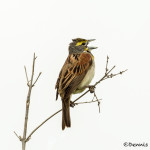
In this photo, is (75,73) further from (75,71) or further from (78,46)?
(78,46)

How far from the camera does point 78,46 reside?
6504mm

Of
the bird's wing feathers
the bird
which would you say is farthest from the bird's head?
the bird's wing feathers

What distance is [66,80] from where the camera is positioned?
5.54 metres

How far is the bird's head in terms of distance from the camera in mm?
6406

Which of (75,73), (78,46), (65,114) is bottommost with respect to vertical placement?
(65,114)

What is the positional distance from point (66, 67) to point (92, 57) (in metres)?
0.69

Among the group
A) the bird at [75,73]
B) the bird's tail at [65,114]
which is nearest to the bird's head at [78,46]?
the bird at [75,73]

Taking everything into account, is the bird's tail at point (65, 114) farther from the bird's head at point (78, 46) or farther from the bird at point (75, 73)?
the bird's head at point (78, 46)

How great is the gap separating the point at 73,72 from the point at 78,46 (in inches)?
36.0

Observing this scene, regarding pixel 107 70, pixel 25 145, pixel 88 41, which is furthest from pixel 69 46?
pixel 25 145

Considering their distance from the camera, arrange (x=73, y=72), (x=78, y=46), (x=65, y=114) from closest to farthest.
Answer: (x=65, y=114) < (x=73, y=72) < (x=78, y=46)

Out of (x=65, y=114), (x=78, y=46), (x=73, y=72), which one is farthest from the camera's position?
(x=78, y=46)

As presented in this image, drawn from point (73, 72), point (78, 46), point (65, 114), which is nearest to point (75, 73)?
point (73, 72)

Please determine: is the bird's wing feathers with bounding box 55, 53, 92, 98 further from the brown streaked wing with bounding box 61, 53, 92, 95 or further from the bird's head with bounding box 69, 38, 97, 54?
the bird's head with bounding box 69, 38, 97, 54
